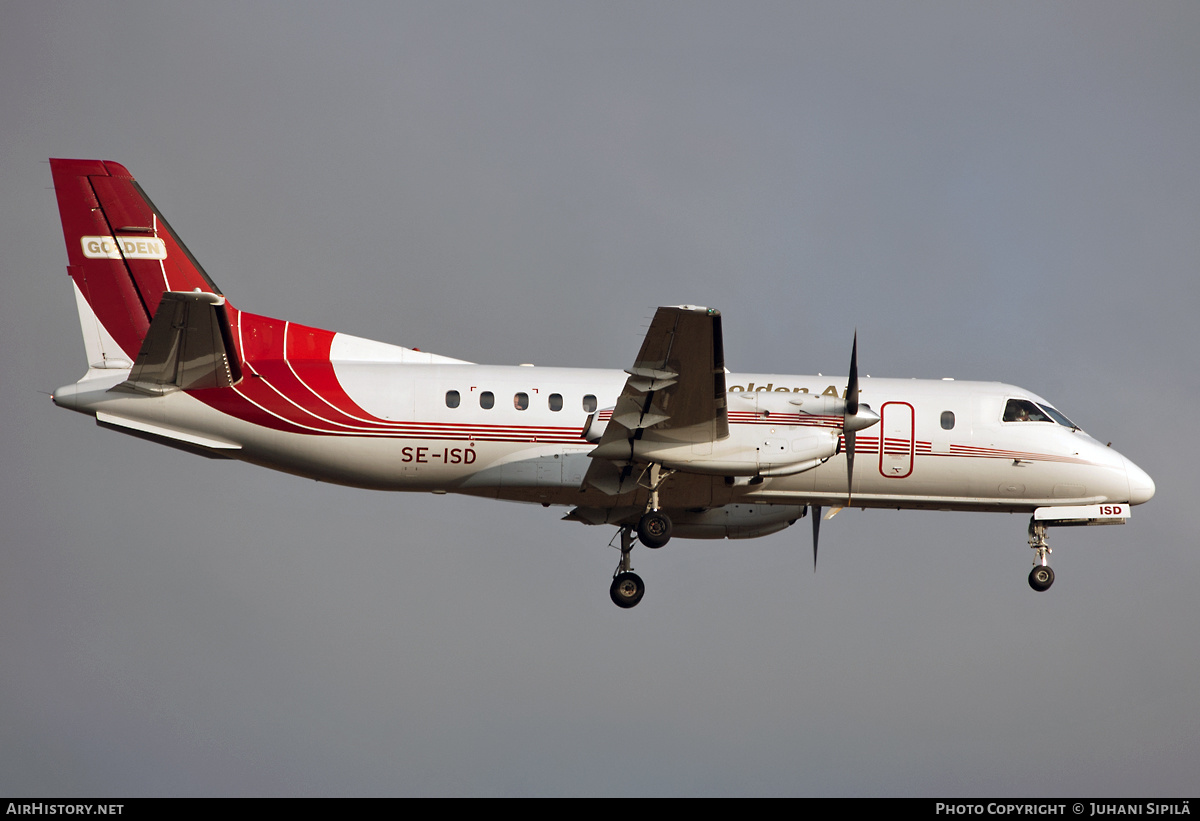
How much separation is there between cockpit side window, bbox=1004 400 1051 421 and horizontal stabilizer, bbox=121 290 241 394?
14.9 m

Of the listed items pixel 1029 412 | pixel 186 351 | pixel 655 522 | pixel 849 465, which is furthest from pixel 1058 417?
pixel 186 351

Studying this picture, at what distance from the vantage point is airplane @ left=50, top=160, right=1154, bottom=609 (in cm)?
2505

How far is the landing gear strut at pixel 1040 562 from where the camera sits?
28219 millimetres

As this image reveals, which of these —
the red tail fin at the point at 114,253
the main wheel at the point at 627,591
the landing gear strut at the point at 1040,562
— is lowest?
the main wheel at the point at 627,591

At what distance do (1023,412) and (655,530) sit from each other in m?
8.17

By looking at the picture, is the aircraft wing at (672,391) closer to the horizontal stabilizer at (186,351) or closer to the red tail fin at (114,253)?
the horizontal stabilizer at (186,351)

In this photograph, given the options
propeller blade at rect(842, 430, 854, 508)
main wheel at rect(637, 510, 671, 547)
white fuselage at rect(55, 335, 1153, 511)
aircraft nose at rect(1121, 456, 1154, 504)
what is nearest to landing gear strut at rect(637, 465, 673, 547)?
main wheel at rect(637, 510, 671, 547)

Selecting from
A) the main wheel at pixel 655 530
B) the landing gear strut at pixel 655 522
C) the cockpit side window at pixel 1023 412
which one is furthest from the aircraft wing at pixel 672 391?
the cockpit side window at pixel 1023 412

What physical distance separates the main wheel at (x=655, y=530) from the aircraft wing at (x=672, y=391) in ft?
3.64

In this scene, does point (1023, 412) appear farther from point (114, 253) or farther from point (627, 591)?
point (114, 253)

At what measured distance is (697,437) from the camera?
987 inches

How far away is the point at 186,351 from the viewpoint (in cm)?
2489

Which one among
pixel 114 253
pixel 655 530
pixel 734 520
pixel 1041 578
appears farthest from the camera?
pixel 734 520
